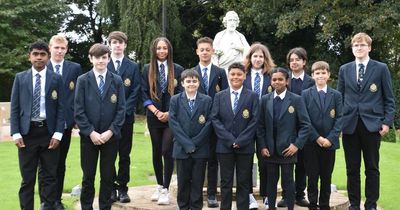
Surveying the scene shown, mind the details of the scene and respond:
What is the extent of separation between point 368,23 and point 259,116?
14.5 metres

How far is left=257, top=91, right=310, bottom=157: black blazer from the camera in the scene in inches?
→ 224

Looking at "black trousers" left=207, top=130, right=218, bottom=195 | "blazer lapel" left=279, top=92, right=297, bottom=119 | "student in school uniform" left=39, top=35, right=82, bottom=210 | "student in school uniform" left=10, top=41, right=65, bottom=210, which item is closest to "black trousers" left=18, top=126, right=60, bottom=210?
"student in school uniform" left=10, top=41, right=65, bottom=210

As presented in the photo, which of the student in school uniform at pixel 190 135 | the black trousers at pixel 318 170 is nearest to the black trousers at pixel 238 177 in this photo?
the student in school uniform at pixel 190 135

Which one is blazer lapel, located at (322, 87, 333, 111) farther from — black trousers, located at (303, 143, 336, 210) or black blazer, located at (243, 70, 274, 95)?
black blazer, located at (243, 70, 274, 95)

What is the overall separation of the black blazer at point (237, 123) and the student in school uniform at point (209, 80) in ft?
1.81

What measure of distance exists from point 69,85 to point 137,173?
154 inches

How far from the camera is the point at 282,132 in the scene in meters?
5.69

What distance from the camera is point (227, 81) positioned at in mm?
6363

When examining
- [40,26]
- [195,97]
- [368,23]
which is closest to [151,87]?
[195,97]

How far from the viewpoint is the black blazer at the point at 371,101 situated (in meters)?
5.95

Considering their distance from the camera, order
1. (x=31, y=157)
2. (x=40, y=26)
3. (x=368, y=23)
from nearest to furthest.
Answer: (x=31, y=157)
(x=368, y=23)
(x=40, y=26)

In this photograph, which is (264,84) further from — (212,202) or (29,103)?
(29,103)

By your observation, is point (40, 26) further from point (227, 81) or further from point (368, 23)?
point (227, 81)

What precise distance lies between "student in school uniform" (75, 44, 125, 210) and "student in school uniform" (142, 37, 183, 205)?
639mm
